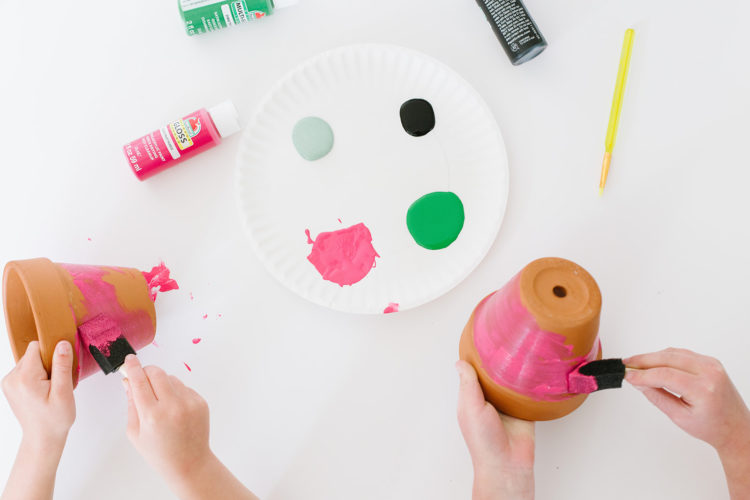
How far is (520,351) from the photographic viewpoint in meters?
0.48

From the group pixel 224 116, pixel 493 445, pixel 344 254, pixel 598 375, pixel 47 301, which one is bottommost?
pixel 493 445

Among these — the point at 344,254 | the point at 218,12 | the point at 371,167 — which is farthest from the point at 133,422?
the point at 218,12

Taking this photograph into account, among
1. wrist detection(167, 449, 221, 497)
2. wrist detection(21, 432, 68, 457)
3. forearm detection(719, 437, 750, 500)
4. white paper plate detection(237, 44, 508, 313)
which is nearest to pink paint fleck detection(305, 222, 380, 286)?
white paper plate detection(237, 44, 508, 313)

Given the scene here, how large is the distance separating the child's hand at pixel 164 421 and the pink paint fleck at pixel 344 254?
0.74ft

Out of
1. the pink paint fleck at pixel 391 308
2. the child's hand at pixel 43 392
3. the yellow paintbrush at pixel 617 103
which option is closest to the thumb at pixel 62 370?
the child's hand at pixel 43 392

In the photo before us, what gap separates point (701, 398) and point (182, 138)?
2.27 feet

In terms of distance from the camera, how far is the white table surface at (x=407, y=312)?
0.67 metres

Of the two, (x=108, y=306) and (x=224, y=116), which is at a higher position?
(x=224, y=116)

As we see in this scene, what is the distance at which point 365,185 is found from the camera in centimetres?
69

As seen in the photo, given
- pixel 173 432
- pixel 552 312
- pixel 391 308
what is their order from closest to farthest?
pixel 552 312 < pixel 173 432 < pixel 391 308

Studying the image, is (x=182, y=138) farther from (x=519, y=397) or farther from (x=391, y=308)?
(x=519, y=397)

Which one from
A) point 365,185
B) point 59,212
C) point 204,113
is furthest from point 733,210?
point 59,212

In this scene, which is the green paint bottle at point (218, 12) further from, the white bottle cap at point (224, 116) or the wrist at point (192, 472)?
the wrist at point (192, 472)

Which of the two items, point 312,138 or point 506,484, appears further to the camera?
point 312,138
